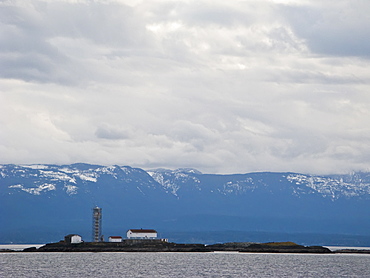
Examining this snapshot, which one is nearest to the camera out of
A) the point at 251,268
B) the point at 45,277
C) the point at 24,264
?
the point at 45,277

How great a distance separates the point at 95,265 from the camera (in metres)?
166

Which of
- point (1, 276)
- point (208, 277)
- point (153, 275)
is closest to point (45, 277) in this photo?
point (1, 276)

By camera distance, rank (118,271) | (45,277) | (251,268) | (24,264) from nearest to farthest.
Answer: (45,277) < (118,271) < (251,268) < (24,264)

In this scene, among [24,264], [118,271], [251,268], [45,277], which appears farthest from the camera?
[24,264]

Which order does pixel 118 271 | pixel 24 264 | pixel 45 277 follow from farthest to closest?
pixel 24 264, pixel 118 271, pixel 45 277

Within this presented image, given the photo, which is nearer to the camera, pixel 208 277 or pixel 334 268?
pixel 208 277

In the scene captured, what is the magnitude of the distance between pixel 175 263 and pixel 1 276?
46.7 m

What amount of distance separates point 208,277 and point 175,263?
131 feet

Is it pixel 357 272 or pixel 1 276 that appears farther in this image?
pixel 357 272

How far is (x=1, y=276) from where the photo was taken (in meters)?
138

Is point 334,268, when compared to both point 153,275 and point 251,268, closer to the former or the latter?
point 251,268

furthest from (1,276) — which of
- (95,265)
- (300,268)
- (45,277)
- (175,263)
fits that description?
(300,268)

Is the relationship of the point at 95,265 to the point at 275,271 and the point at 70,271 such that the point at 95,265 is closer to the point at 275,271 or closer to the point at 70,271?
the point at 70,271

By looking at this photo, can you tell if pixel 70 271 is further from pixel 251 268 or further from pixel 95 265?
pixel 251 268
